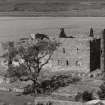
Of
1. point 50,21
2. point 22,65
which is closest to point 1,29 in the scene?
point 50,21

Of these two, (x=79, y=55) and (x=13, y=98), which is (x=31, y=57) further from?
(x=79, y=55)

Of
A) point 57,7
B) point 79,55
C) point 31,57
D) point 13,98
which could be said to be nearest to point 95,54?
point 79,55

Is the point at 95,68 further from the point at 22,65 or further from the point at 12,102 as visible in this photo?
the point at 12,102

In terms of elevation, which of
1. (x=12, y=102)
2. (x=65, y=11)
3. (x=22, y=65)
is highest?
(x=65, y=11)

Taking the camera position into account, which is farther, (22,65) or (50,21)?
(50,21)

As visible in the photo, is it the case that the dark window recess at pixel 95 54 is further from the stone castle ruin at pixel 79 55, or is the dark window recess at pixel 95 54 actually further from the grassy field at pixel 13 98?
the grassy field at pixel 13 98

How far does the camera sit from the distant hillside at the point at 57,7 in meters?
82.6

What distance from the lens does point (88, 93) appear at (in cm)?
2486

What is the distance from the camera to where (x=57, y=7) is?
86.8 metres

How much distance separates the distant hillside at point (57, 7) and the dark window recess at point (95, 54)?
49.3 m

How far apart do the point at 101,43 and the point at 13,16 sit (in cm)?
5417

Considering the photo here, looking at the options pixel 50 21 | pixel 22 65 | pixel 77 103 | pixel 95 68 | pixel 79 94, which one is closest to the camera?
pixel 77 103

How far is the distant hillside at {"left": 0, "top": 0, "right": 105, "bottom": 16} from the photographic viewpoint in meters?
82.6

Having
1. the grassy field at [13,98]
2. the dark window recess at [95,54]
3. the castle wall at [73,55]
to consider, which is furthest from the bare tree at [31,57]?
the dark window recess at [95,54]
